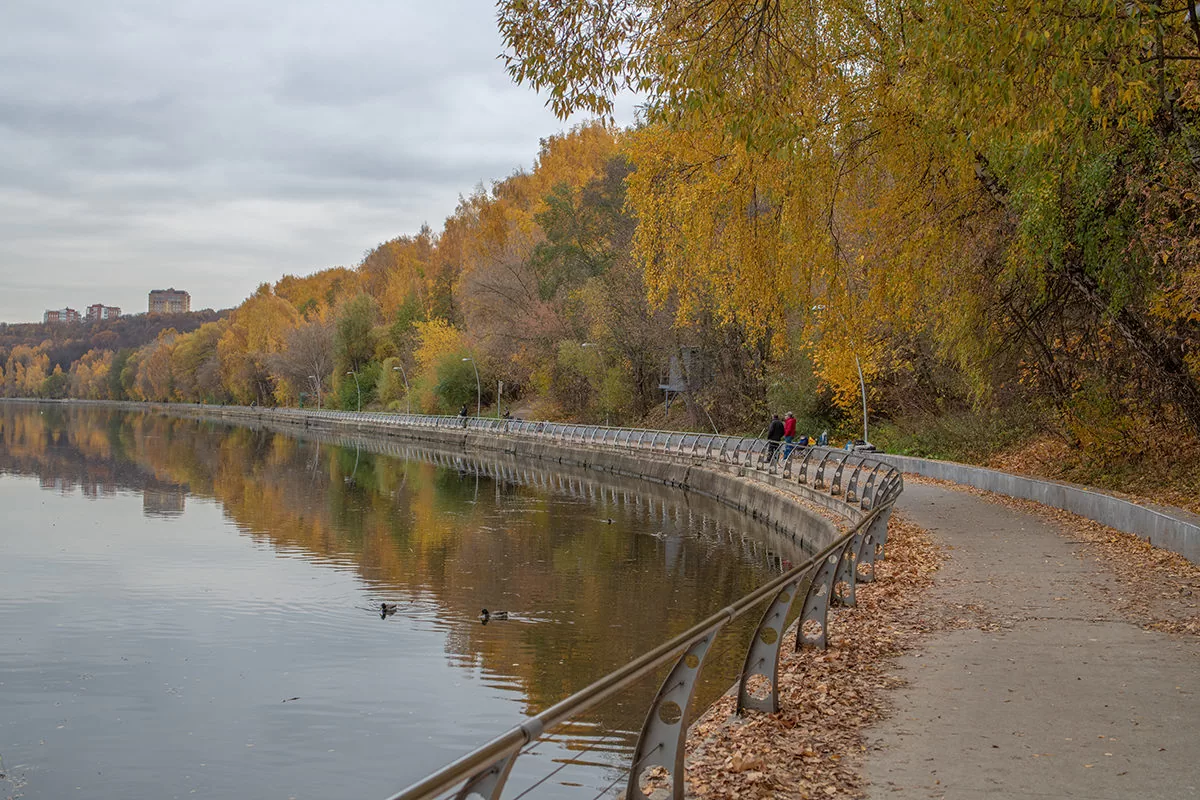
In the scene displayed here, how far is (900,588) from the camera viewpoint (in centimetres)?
1259

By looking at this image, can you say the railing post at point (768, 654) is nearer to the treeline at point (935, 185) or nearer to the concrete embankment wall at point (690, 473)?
the treeline at point (935, 185)

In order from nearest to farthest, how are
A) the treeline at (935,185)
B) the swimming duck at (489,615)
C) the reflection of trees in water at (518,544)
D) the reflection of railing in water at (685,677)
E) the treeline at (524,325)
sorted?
the reflection of railing in water at (685,677)
the treeline at (935,185)
the reflection of trees in water at (518,544)
the swimming duck at (489,615)
the treeline at (524,325)

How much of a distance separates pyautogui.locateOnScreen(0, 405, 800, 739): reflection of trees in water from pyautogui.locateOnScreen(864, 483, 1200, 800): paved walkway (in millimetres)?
3307

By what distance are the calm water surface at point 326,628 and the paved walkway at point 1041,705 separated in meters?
2.61

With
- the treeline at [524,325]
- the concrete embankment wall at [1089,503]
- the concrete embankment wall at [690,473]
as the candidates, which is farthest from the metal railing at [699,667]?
the treeline at [524,325]

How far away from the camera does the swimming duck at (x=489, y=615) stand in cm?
1652

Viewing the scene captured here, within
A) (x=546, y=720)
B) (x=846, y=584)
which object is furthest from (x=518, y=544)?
(x=546, y=720)

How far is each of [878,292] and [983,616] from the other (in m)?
7.94

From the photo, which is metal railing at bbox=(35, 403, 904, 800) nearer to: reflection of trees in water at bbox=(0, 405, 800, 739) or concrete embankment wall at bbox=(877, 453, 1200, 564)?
reflection of trees in water at bbox=(0, 405, 800, 739)

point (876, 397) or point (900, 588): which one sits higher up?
point (876, 397)

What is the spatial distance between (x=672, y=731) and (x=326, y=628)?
12.0 metres

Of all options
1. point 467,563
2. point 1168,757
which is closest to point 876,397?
point 467,563

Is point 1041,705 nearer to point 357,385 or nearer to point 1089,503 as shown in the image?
point 1089,503

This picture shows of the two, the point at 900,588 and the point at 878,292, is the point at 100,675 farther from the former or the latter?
the point at 878,292
